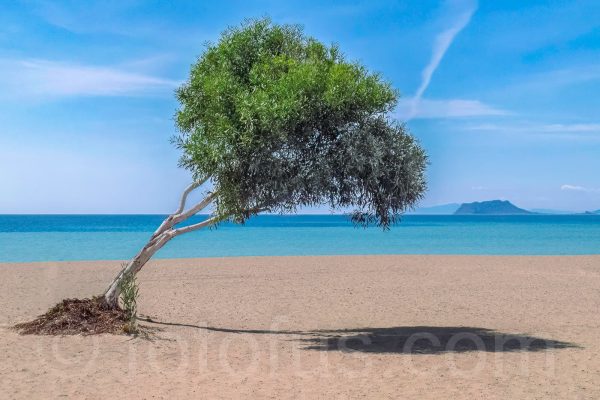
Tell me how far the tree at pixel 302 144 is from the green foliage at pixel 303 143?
0.02 metres

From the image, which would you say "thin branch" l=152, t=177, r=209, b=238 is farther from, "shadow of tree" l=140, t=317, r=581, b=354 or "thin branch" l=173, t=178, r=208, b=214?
"shadow of tree" l=140, t=317, r=581, b=354

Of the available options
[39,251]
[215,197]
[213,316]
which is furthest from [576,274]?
[39,251]

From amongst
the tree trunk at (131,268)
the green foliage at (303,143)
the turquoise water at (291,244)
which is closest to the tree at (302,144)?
the green foliage at (303,143)

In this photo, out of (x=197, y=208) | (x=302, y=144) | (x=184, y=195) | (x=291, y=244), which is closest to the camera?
(x=302, y=144)

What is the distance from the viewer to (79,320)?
1756 centimetres

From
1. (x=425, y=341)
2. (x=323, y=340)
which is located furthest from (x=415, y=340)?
(x=323, y=340)

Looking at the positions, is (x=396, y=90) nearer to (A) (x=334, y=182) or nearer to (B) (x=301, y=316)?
(A) (x=334, y=182)

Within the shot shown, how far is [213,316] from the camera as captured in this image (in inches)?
814

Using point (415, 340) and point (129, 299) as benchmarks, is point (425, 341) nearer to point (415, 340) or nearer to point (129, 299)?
point (415, 340)

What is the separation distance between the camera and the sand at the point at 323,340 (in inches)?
491

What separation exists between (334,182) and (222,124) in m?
3.04

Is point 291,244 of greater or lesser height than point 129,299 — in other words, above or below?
below

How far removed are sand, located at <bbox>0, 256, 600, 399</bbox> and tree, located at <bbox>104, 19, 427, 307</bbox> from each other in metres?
3.47

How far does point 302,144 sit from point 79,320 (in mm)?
7800
